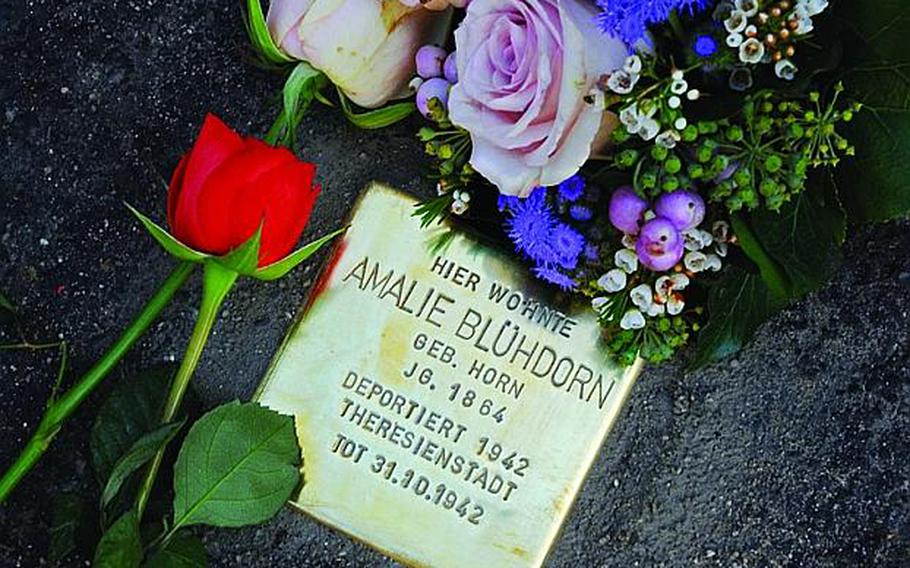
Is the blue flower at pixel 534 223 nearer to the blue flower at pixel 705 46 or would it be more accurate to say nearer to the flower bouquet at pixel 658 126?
the flower bouquet at pixel 658 126

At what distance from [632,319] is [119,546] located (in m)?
0.47

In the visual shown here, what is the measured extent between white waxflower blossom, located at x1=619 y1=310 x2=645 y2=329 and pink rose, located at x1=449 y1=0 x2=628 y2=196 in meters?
0.17

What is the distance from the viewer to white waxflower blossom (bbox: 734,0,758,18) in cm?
88

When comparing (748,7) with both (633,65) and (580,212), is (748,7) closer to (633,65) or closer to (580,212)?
(633,65)

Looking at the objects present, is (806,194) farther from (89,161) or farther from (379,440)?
(89,161)

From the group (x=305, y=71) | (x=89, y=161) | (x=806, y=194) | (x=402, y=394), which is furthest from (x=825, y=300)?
(x=89, y=161)

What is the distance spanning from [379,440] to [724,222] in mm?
375

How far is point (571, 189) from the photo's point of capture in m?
1.00

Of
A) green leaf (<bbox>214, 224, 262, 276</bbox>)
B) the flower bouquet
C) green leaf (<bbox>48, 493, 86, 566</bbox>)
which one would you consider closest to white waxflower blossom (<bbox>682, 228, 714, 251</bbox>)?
the flower bouquet

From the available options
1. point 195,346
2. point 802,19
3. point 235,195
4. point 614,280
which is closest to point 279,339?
point 195,346

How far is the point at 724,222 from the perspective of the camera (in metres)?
0.96

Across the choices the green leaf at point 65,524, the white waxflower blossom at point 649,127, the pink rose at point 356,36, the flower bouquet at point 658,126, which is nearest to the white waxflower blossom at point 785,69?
the flower bouquet at point 658,126

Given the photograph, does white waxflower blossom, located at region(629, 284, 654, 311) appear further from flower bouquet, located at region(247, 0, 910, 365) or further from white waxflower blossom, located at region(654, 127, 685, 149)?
white waxflower blossom, located at region(654, 127, 685, 149)

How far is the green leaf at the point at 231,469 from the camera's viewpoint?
3.39 ft
